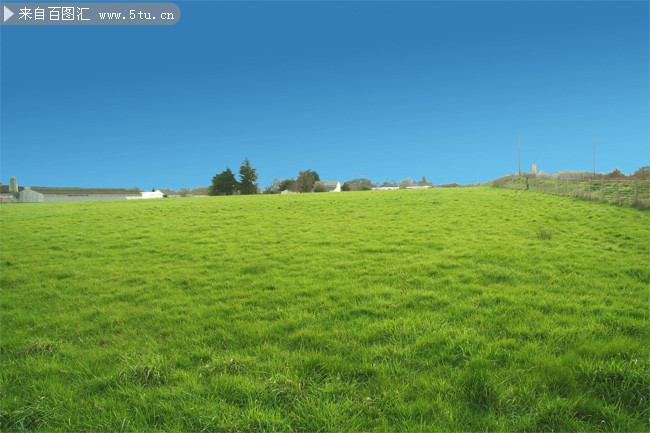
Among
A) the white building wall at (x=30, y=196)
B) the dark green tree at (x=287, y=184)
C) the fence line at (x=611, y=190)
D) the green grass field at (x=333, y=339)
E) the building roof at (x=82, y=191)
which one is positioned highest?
the dark green tree at (x=287, y=184)

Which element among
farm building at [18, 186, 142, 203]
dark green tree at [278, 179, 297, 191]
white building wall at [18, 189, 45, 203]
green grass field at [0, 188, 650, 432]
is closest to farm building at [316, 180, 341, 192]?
dark green tree at [278, 179, 297, 191]

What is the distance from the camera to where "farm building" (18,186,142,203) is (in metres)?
74.2

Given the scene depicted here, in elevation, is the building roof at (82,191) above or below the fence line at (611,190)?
above

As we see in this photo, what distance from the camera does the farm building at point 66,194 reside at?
243ft

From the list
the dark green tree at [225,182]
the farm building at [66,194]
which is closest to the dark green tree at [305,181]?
the dark green tree at [225,182]

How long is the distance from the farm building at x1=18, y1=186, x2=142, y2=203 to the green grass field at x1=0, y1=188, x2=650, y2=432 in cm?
7142

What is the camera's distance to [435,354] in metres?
4.08

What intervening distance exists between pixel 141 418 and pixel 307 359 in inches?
78.2

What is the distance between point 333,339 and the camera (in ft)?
15.0

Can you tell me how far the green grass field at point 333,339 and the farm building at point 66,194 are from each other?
71424 mm

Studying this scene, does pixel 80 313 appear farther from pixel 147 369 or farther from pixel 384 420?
pixel 384 420

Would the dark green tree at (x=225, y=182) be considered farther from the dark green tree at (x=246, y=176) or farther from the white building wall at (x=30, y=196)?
the white building wall at (x=30, y=196)

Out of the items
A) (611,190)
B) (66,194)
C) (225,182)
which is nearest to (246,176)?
(225,182)

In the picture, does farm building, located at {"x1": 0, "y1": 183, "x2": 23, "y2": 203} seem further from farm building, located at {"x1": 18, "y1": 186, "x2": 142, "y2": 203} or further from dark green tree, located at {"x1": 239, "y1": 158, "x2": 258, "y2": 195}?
dark green tree, located at {"x1": 239, "y1": 158, "x2": 258, "y2": 195}
